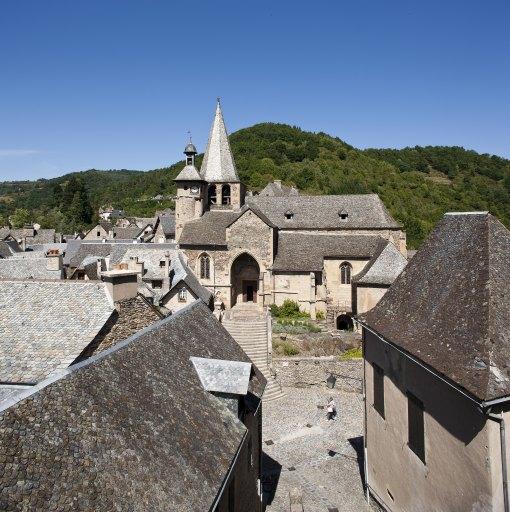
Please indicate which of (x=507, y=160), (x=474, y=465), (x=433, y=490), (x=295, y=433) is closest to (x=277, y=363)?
(x=295, y=433)

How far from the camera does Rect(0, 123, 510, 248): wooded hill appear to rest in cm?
9419

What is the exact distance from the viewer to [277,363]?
26.7 metres

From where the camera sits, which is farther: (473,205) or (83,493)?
Result: (473,205)

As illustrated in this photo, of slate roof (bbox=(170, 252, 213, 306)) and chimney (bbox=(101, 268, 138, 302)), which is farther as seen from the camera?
slate roof (bbox=(170, 252, 213, 306))

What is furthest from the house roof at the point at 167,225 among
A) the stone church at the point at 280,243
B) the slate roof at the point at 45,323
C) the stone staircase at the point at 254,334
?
the slate roof at the point at 45,323

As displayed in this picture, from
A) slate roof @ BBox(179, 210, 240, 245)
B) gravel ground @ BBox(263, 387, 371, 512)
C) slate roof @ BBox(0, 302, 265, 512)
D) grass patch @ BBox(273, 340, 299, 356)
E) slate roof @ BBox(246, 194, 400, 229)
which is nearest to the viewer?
slate roof @ BBox(0, 302, 265, 512)

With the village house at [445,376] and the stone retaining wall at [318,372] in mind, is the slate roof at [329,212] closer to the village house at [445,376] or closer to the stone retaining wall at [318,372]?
the stone retaining wall at [318,372]

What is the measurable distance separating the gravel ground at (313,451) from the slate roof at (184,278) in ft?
34.3

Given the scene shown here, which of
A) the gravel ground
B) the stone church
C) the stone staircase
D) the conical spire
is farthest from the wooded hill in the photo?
the gravel ground

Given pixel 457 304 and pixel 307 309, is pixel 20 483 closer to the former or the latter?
pixel 457 304

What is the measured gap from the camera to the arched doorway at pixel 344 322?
1476 inches

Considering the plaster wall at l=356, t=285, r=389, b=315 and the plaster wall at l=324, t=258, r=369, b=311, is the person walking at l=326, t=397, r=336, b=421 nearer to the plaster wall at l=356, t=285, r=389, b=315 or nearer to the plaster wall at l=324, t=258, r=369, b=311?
the plaster wall at l=356, t=285, r=389, b=315

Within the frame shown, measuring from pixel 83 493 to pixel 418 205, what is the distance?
320 ft

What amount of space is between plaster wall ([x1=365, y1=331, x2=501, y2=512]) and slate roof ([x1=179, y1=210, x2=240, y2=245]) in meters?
25.2
